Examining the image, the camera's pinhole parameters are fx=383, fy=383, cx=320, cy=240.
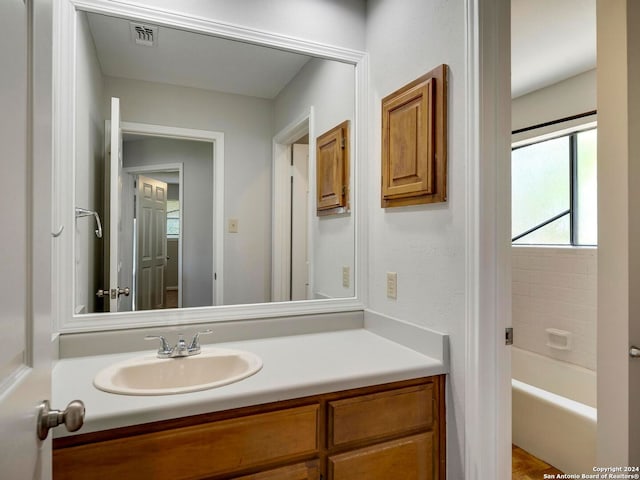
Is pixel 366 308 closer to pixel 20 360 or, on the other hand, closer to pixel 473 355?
pixel 473 355

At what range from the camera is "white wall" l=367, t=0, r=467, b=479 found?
1298mm

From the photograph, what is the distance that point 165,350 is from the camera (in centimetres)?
137

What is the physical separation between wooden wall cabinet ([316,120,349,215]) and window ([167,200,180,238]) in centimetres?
67

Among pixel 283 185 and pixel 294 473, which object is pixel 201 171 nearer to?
pixel 283 185

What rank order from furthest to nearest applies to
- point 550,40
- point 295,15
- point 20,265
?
point 550,40
point 295,15
point 20,265

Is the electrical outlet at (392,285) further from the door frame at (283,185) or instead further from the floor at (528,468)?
the floor at (528,468)

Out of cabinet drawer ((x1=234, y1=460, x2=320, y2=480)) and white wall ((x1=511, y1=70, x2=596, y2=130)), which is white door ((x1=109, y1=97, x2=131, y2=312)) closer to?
cabinet drawer ((x1=234, y1=460, x2=320, y2=480))

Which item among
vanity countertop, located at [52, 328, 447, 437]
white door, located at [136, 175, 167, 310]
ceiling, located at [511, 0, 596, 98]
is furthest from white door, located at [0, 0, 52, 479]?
ceiling, located at [511, 0, 596, 98]

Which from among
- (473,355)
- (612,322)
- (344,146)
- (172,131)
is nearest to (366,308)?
(473,355)

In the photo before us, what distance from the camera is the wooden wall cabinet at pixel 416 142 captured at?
1.36 metres

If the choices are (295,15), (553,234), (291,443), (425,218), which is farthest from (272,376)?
(553,234)

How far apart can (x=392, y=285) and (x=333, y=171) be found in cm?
64

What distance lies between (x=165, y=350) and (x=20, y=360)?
2.61 ft

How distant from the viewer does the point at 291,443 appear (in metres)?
1.13
